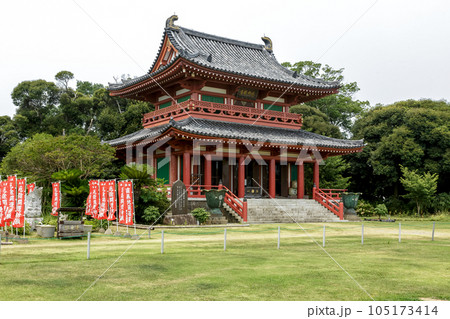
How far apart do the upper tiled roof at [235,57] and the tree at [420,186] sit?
367 inches

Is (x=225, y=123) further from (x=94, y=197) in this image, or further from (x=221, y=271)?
(x=221, y=271)

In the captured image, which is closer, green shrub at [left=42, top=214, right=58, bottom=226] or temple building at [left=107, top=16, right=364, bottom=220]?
green shrub at [left=42, top=214, right=58, bottom=226]

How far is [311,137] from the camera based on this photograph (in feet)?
102

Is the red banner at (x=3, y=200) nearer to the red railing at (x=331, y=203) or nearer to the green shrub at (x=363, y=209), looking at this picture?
the red railing at (x=331, y=203)

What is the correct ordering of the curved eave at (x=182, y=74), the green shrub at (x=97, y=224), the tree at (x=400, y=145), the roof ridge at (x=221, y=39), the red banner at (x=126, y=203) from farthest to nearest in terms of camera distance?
the tree at (x=400, y=145) → the roof ridge at (x=221, y=39) → the curved eave at (x=182, y=74) → the green shrub at (x=97, y=224) → the red banner at (x=126, y=203)

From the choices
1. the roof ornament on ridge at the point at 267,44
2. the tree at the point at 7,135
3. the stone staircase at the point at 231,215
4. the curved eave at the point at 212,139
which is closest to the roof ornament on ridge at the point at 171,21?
the curved eave at the point at 212,139

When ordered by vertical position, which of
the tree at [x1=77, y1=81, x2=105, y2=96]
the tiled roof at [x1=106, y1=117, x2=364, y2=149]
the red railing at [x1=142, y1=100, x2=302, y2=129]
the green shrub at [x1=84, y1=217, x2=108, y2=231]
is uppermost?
the tree at [x1=77, y1=81, x2=105, y2=96]

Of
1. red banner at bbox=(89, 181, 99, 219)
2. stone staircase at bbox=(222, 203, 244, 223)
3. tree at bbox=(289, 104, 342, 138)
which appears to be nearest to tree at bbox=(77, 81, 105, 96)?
tree at bbox=(289, 104, 342, 138)

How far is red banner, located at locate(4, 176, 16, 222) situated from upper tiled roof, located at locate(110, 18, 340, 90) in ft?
47.7

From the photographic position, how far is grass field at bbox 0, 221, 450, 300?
23.8 ft

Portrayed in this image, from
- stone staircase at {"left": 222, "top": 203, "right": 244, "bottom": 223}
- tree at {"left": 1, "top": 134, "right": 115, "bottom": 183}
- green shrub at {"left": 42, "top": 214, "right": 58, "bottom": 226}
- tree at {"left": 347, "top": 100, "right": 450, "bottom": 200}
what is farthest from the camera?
tree at {"left": 347, "top": 100, "right": 450, "bottom": 200}

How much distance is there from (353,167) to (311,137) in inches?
452

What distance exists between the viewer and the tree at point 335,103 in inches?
2066

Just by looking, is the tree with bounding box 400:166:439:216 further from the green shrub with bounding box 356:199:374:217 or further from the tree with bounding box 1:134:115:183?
the tree with bounding box 1:134:115:183
